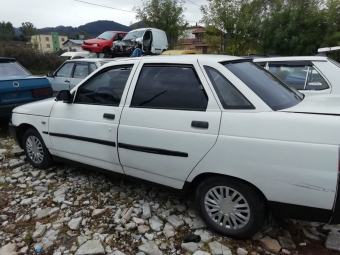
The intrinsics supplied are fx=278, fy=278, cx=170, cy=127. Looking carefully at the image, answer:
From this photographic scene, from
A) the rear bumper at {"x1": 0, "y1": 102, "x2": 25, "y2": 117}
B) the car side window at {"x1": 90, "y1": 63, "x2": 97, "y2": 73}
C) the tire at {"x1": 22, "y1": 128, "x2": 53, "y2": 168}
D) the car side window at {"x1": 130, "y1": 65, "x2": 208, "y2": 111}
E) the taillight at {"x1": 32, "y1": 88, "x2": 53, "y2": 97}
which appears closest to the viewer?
the car side window at {"x1": 130, "y1": 65, "x2": 208, "y2": 111}

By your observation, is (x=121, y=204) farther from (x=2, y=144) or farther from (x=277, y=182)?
(x=2, y=144)

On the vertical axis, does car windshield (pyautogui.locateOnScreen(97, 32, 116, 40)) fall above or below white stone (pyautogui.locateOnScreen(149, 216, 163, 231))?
above

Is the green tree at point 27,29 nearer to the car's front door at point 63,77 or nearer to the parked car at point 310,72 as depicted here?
the car's front door at point 63,77

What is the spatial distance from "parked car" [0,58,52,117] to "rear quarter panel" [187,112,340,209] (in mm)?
4865

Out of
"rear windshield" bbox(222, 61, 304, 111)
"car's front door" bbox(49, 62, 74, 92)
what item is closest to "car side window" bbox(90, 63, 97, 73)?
"car's front door" bbox(49, 62, 74, 92)

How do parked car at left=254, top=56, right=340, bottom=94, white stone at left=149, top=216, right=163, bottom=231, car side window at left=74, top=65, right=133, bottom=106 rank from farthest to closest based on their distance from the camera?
1. parked car at left=254, top=56, right=340, bottom=94
2. car side window at left=74, top=65, right=133, bottom=106
3. white stone at left=149, top=216, right=163, bottom=231

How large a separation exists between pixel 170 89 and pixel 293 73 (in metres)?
3.27

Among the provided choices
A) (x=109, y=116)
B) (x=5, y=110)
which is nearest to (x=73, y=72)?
(x=5, y=110)

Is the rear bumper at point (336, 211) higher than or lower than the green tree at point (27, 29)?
lower

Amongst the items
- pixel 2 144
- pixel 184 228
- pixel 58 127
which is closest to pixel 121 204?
pixel 184 228

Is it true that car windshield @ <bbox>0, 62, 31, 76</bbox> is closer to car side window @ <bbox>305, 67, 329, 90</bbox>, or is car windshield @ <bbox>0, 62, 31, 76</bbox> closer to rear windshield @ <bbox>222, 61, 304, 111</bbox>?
rear windshield @ <bbox>222, 61, 304, 111</bbox>

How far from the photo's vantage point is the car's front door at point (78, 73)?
812 cm

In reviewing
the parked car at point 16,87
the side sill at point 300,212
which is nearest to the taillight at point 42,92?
the parked car at point 16,87

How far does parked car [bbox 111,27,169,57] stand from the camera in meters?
15.9
